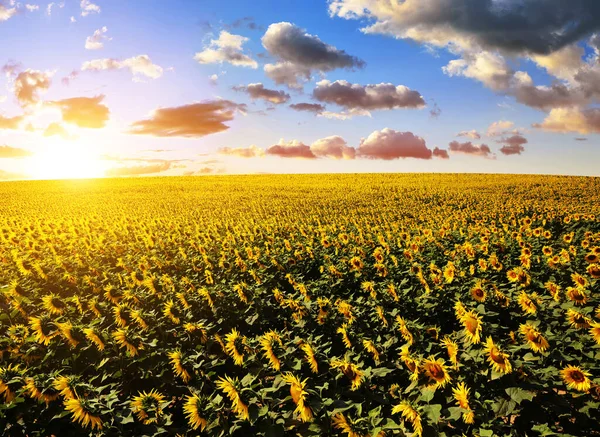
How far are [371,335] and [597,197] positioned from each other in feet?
119

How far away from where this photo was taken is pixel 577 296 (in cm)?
606

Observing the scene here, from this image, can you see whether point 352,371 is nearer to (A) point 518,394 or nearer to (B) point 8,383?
(A) point 518,394

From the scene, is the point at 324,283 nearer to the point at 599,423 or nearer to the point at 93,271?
the point at 599,423

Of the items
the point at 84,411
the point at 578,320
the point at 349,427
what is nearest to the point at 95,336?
the point at 84,411

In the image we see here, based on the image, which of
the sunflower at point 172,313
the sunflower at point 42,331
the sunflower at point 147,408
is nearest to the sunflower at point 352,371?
the sunflower at point 147,408

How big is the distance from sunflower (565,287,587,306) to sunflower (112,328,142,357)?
6747mm

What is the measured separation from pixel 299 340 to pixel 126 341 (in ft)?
8.76

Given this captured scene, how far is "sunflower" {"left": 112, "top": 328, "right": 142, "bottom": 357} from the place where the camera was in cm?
579

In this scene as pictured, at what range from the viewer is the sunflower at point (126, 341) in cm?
579

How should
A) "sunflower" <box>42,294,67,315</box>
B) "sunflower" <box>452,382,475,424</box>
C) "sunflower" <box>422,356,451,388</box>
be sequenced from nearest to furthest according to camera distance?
"sunflower" <box>452,382,475,424</box>
"sunflower" <box>422,356,451,388</box>
"sunflower" <box>42,294,67,315</box>

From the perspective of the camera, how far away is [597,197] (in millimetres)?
33031

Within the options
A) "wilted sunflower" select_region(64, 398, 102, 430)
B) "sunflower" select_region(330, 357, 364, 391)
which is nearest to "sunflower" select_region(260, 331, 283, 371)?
"sunflower" select_region(330, 357, 364, 391)

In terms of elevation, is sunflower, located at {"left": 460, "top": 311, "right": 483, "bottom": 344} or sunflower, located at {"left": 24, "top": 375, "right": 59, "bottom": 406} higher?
sunflower, located at {"left": 460, "top": 311, "right": 483, "bottom": 344}

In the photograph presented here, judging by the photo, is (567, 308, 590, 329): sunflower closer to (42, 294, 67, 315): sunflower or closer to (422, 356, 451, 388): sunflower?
(422, 356, 451, 388): sunflower
